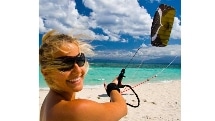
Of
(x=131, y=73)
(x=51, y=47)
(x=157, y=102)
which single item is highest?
(x=51, y=47)

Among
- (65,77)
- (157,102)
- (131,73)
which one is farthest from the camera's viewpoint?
(157,102)

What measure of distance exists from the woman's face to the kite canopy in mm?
1176

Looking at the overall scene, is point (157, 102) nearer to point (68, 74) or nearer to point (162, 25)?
point (162, 25)

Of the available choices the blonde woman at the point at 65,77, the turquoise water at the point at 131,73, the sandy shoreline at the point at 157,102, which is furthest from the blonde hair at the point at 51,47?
the sandy shoreline at the point at 157,102

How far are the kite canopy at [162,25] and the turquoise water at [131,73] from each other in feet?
0.78

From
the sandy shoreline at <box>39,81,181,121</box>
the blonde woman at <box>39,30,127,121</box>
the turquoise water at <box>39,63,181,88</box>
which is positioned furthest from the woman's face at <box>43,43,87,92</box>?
the sandy shoreline at <box>39,81,181,121</box>

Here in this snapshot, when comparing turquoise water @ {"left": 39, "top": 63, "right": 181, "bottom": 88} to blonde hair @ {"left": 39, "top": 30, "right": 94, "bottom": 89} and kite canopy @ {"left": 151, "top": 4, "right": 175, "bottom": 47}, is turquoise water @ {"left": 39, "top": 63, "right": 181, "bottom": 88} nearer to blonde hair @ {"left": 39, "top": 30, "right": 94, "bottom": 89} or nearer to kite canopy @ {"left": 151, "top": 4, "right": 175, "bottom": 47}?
kite canopy @ {"left": 151, "top": 4, "right": 175, "bottom": 47}

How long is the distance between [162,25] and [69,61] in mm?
1259

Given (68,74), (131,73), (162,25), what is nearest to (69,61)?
(68,74)

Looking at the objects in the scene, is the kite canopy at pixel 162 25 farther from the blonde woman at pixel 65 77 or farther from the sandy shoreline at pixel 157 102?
the blonde woman at pixel 65 77

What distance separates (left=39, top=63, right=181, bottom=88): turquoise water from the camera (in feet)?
9.87

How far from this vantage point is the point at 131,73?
10.7 feet

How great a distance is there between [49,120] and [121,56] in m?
1.23
